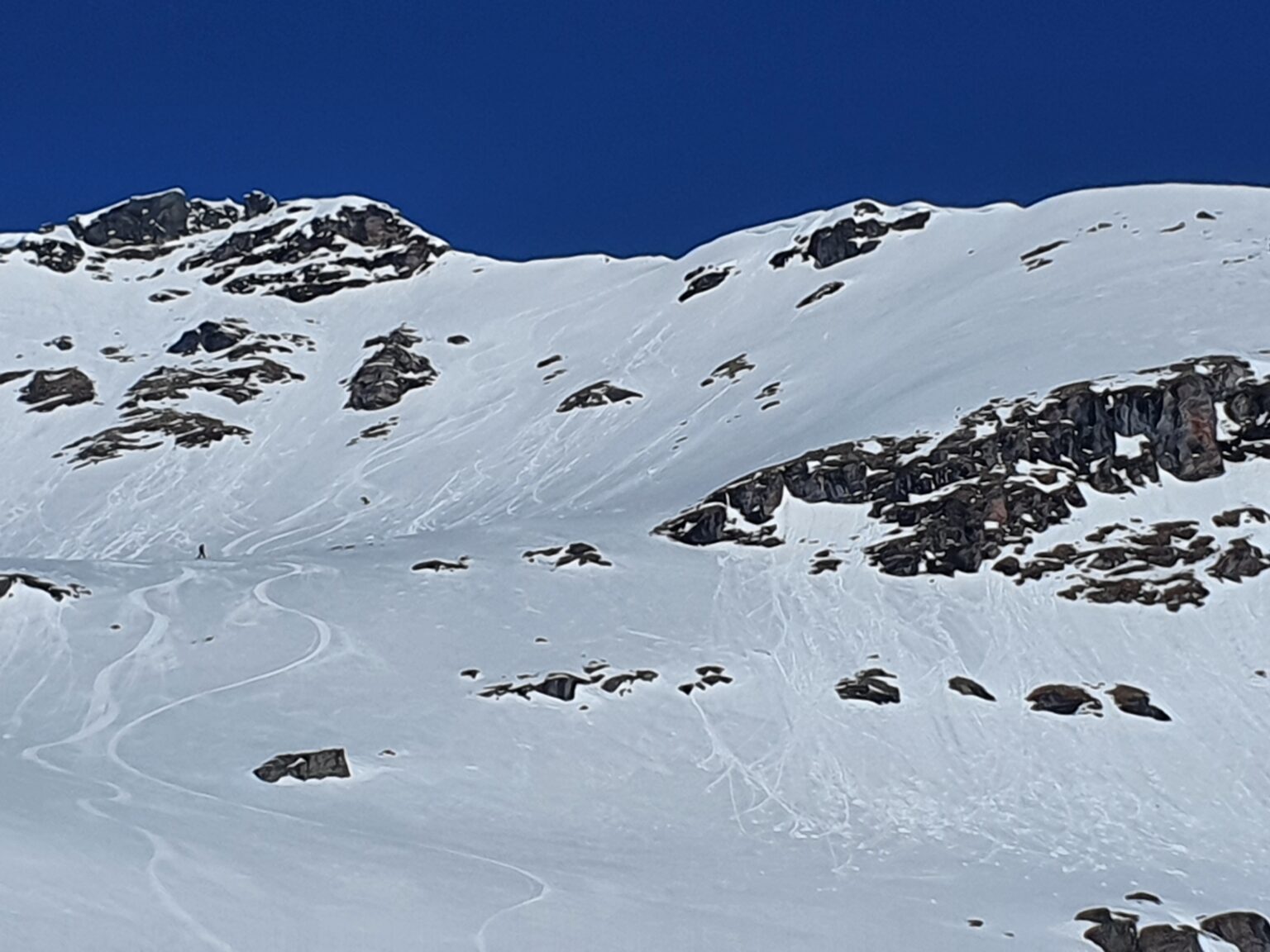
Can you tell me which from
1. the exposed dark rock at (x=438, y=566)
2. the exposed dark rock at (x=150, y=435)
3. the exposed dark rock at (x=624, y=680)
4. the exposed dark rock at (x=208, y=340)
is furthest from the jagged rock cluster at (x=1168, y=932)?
the exposed dark rock at (x=208, y=340)

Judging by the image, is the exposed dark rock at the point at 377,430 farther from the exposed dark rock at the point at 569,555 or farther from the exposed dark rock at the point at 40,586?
the exposed dark rock at the point at 40,586

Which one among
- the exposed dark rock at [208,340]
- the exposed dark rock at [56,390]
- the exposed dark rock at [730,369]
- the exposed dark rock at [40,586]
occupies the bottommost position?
the exposed dark rock at [40,586]

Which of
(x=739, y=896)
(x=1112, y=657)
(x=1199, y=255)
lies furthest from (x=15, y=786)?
(x=1199, y=255)

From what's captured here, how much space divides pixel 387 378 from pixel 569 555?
44.4 metres

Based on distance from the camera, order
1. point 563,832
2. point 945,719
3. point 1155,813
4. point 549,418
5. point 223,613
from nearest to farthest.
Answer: point 563,832
point 1155,813
point 945,719
point 223,613
point 549,418

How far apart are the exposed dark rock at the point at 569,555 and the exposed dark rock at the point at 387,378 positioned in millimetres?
39761

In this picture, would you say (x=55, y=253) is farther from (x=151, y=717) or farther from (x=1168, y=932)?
(x=1168, y=932)

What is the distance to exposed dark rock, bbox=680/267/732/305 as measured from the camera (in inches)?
3730

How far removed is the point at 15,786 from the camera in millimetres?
25734

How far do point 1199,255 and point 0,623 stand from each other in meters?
58.3

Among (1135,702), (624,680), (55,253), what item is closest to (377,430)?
(624,680)

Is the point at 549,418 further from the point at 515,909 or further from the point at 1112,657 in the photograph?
the point at 515,909

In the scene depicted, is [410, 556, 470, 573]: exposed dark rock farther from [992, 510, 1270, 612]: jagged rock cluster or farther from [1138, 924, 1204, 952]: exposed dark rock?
[1138, 924, 1204, 952]: exposed dark rock

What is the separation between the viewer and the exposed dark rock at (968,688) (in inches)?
1436
